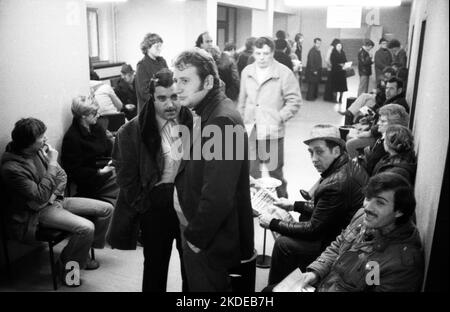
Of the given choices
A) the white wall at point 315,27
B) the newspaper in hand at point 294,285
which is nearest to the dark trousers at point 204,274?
the newspaper in hand at point 294,285

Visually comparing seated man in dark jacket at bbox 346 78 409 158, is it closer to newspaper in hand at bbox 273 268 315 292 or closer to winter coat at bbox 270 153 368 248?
winter coat at bbox 270 153 368 248

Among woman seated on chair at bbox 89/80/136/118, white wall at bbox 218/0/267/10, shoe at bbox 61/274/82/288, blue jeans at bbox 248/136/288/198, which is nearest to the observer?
shoe at bbox 61/274/82/288

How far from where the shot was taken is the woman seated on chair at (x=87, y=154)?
143 inches

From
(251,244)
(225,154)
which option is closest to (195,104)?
(225,154)

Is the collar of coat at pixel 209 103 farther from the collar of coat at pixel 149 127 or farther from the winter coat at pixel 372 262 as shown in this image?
the winter coat at pixel 372 262

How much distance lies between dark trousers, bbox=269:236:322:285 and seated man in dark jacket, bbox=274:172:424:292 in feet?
1.59

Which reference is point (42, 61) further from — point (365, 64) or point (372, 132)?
point (365, 64)

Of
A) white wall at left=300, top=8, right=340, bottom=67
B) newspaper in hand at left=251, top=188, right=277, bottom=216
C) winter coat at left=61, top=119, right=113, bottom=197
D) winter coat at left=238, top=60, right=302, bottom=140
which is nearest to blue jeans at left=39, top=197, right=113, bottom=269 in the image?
winter coat at left=61, top=119, right=113, bottom=197

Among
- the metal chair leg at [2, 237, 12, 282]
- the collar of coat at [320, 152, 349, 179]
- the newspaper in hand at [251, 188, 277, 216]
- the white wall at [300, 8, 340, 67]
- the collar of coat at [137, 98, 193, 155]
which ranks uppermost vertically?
the white wall at [300, 8, 340, 67]

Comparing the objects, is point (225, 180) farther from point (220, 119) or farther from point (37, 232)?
point (37, 232)

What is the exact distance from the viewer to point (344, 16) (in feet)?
23.9

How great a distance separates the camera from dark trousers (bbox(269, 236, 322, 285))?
2650 millimetres

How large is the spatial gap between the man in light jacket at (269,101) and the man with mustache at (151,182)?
1793mm

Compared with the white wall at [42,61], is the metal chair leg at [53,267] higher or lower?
lower
